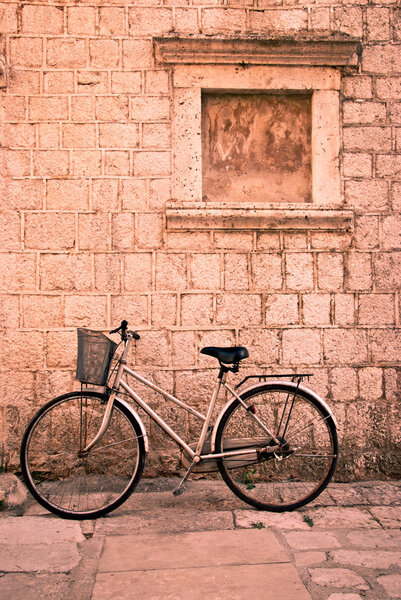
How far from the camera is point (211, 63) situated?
4270 mm

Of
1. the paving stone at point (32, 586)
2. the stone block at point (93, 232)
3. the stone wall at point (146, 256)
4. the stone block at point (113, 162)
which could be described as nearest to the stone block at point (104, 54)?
the stone wall at point (146, 256)

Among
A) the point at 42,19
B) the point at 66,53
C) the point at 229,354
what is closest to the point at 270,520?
the point at 229,354

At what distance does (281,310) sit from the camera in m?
4.28

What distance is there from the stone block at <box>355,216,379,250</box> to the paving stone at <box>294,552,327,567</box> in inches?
93.3

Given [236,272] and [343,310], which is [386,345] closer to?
[343,310]

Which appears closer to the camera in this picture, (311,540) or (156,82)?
(311,540)

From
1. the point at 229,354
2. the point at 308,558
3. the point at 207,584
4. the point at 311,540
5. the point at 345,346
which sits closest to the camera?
the point at 207,584

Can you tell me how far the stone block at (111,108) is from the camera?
4246mm

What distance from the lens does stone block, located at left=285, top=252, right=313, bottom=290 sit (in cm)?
430

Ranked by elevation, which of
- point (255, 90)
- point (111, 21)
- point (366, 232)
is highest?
point (111, 21)

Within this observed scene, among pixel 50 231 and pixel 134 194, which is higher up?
pixel 134 194

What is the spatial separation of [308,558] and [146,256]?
2406mm

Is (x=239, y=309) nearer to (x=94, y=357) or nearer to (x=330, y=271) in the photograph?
(x=330, y=271)

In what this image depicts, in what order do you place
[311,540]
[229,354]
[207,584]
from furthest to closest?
[229,354], [311,540], [207,584]
